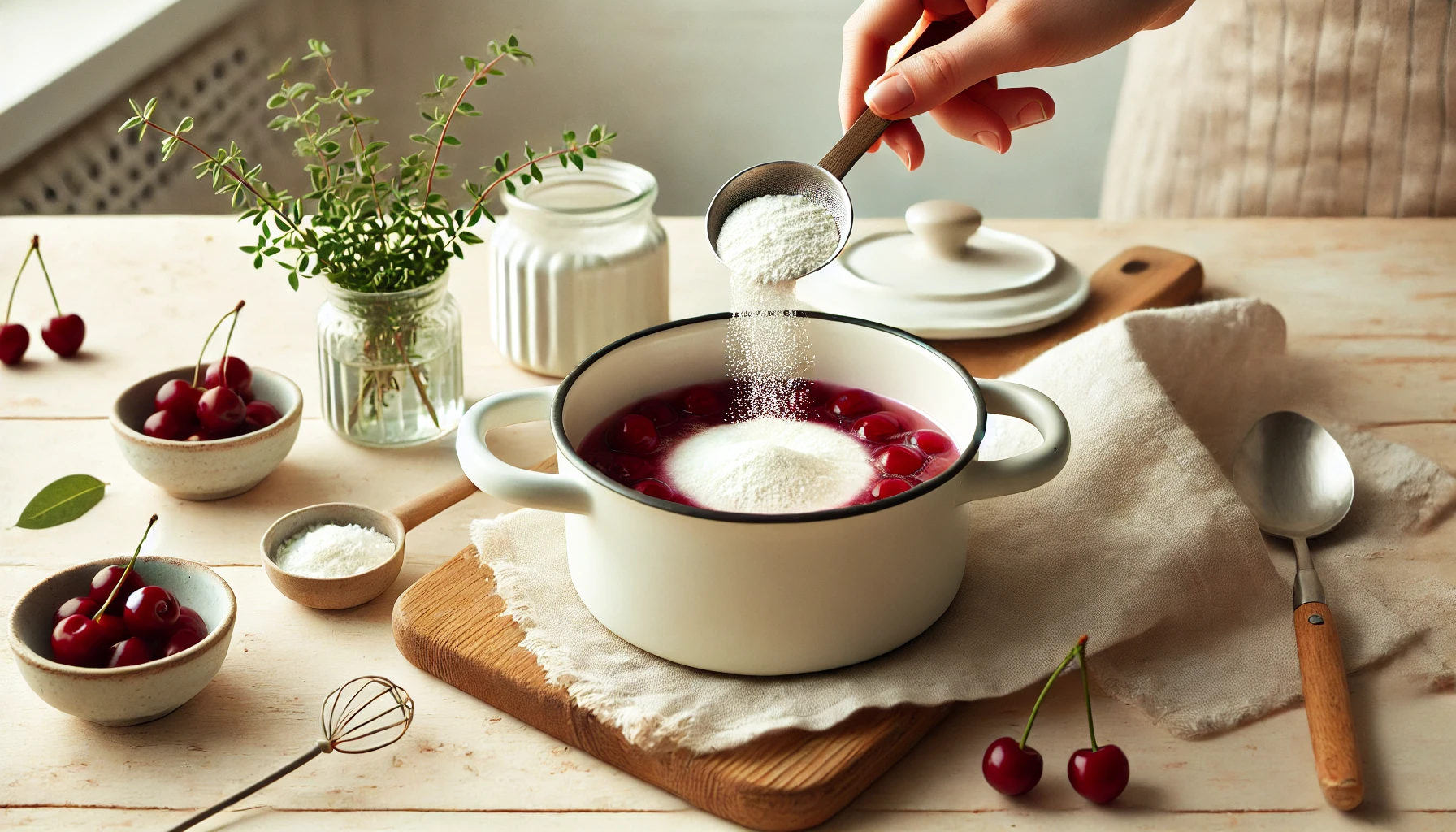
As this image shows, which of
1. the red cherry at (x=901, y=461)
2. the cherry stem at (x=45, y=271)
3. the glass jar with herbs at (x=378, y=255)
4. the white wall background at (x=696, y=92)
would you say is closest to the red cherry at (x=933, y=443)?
the red cherry at (x=901, y=461)

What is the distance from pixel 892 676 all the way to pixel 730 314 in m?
0.33

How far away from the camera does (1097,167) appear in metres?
3.12

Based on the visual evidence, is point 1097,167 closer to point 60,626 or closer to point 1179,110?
point 1179,110

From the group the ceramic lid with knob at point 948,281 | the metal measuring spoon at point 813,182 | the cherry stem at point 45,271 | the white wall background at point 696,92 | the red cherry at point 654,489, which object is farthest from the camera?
the white wall background at point 696,92

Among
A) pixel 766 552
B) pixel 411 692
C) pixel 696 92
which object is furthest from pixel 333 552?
pixel 696 92

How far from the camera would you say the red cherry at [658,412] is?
0.99 meters

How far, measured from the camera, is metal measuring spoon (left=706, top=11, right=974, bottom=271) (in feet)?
3.53

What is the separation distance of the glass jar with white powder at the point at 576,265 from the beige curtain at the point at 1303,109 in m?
1.20

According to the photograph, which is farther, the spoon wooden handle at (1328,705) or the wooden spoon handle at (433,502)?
the wooden spoon handle at (433,502)

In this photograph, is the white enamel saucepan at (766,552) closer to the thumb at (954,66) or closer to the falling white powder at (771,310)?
the falling white powder at (771,310)

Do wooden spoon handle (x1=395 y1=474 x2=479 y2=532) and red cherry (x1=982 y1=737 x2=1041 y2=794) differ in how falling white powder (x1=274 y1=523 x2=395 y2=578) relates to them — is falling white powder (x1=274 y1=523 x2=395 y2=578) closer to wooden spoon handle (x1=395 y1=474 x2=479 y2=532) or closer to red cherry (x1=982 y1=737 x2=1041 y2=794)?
wooden spoon handle (x1=395 y1=474 x2=479 y2=532)

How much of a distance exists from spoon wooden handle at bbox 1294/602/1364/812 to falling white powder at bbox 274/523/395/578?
64 centimetres

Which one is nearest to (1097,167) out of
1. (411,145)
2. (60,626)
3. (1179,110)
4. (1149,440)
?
(1179,110)

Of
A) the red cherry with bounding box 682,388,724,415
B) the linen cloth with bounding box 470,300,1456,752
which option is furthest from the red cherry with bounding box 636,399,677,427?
the linen cloth with bounding box 470,300,1456,752
